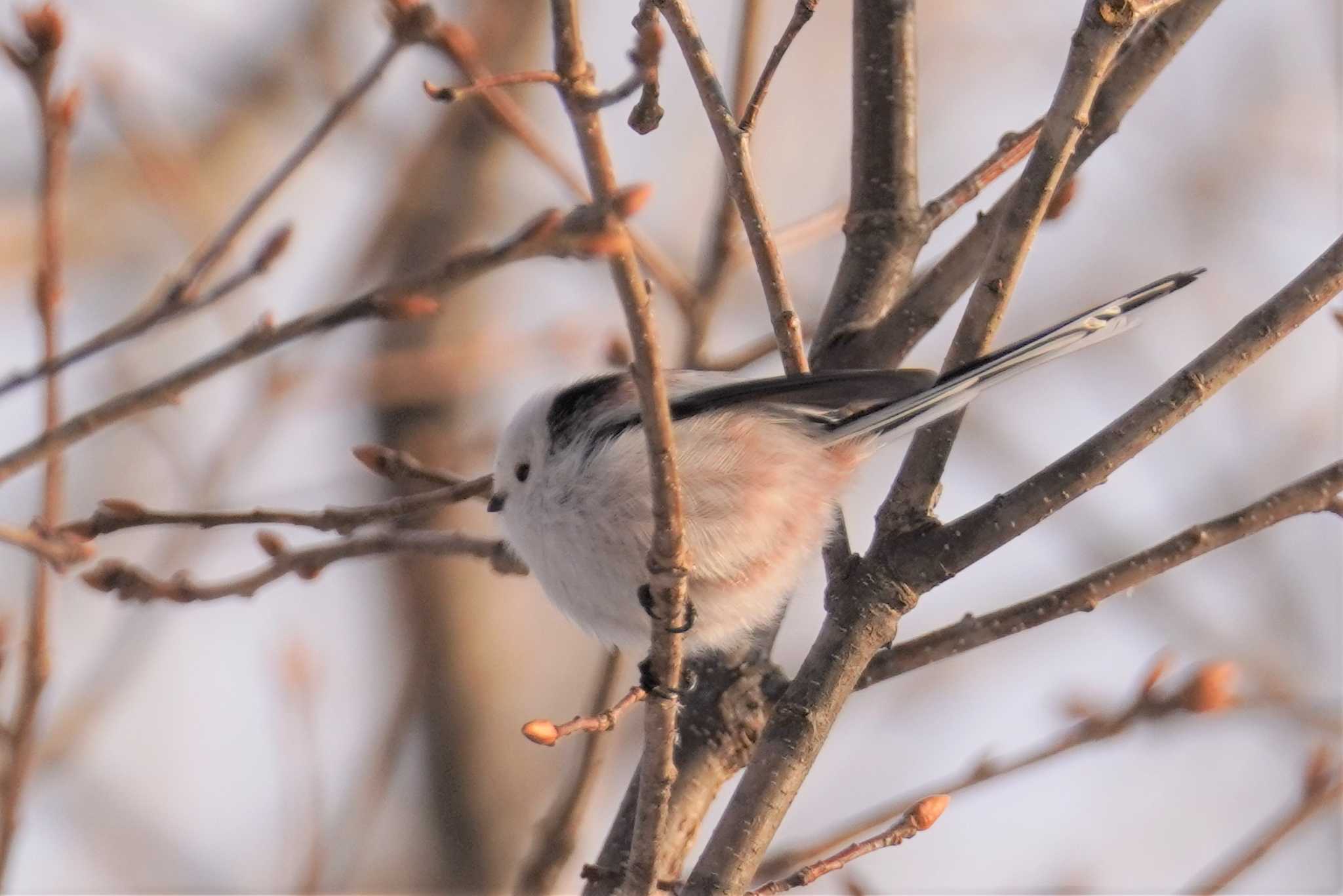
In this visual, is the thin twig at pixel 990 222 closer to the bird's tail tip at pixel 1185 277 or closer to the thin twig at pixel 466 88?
the bird's tail tip at pixel 1185 277

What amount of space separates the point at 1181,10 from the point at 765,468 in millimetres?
949

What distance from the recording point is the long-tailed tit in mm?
1989

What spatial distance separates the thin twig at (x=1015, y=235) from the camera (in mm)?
1625

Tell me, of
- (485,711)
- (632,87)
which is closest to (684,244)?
(485,711)

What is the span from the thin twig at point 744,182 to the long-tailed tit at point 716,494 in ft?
0.22

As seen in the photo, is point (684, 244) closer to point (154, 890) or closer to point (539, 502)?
point (154, 890)

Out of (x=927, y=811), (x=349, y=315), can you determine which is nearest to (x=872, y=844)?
(x=927, y=811)

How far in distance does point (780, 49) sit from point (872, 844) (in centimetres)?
99

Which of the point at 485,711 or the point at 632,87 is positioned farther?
the point at 485,711

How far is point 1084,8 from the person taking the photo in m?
1.62

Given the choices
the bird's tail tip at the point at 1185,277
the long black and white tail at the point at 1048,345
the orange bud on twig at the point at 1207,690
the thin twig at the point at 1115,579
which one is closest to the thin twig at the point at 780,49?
the long black and white tail at the point at 1048,345

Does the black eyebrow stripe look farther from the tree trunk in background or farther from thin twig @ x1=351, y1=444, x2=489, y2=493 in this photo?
the tree trunk in background

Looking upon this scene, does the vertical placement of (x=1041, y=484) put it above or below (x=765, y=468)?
below

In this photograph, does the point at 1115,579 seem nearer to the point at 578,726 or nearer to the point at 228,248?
the point at 578,726
